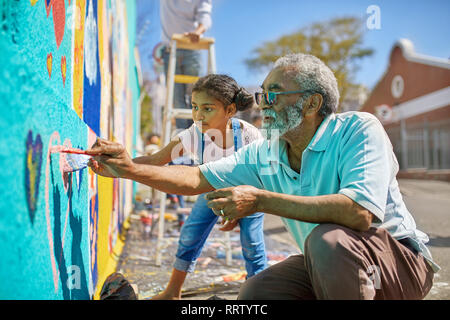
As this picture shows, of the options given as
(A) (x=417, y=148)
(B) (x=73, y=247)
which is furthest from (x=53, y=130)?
(A) (x=417, y=148)

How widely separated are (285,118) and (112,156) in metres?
0.82

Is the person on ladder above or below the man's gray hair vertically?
above

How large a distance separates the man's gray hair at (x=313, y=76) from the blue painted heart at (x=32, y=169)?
115 centimetres

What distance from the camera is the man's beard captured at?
185cm

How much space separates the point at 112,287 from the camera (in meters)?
2.41

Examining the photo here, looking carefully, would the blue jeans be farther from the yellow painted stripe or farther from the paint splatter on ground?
the yellow painted stripe

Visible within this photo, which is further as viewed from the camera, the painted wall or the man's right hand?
the man's right hand

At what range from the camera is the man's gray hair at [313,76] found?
183cm

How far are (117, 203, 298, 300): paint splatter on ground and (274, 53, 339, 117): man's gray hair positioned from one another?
5.32ft

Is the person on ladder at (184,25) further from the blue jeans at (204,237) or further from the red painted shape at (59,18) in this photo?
the red painted shape at (59,18)

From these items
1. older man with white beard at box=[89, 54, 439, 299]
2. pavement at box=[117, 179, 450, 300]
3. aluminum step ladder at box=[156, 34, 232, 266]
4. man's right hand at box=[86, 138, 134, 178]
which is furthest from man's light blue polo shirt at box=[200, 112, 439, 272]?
aluminum step ladder at box=[156, 34, 232, 266]

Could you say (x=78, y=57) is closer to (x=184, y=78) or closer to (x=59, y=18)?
(x=59, y=18)

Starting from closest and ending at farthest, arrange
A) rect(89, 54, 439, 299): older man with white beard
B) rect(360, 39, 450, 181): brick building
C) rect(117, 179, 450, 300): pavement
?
rect(89, 54, 439, 299): older man with white beard
rect(117, 179, 450, 300): pavement
rect(360, 39, 450, 181): brick building

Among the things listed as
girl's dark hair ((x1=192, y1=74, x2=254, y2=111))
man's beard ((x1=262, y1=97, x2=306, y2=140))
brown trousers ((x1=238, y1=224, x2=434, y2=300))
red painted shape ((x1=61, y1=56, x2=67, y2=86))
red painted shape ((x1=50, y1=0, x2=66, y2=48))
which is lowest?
brown trousers ((x1=238, y1=224, x2=434, y2=300))
